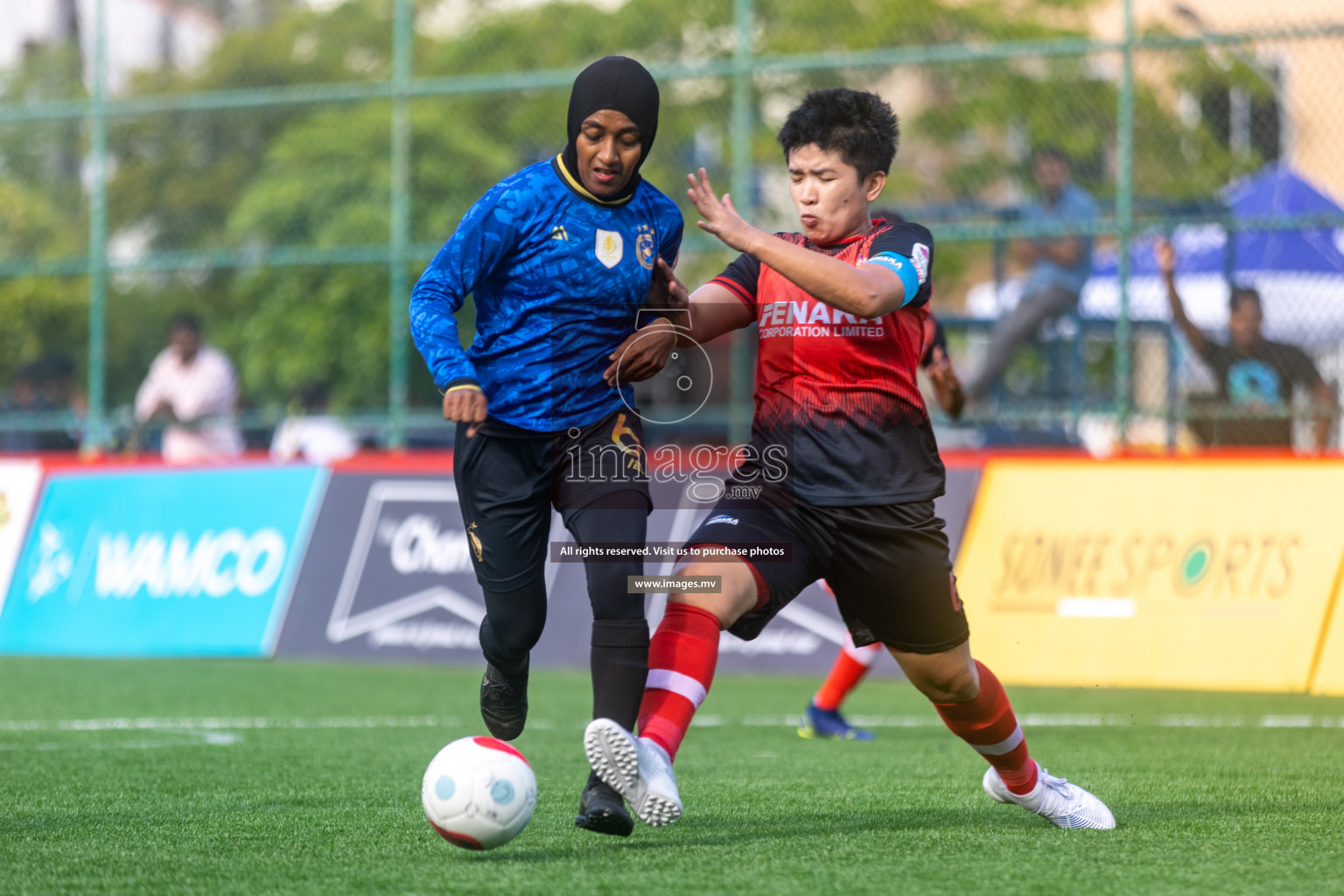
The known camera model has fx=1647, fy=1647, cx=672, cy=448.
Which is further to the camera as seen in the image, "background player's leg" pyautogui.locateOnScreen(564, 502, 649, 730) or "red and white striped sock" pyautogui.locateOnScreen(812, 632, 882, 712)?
"red and white striped sock" pyautogui.locateOnScreen(812, 632, 882, 712)

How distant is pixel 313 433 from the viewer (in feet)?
42.1

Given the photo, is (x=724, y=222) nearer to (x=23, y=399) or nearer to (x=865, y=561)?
(x=865, y=561)

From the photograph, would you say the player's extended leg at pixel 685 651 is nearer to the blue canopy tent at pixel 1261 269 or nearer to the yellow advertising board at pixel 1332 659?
the yellow advertising board at pixel 1332 659

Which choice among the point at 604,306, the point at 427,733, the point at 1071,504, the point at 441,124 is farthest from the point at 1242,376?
the point at 441,124

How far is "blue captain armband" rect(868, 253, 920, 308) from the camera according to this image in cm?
408

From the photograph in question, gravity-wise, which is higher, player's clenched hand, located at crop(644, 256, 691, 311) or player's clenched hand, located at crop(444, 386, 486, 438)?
player's clenched hand, located at crop(644, 256, 691, 311)

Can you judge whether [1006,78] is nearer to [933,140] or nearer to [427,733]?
[933,140]

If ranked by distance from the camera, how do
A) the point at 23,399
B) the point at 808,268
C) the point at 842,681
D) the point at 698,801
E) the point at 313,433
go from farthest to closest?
the point at 23,399 → the point at 313,433 → the point at 842,681 → the point at 698,801 → the point at 808,268

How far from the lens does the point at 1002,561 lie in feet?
30.0

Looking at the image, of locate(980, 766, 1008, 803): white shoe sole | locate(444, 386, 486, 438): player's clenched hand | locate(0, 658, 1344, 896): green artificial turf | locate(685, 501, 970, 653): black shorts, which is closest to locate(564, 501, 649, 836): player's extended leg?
locate(0, 658, 1344, 896): green artificial turf

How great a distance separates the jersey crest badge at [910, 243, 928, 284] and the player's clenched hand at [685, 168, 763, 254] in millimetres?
462

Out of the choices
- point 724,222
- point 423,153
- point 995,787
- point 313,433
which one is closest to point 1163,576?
point 995,787

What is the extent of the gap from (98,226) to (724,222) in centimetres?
976

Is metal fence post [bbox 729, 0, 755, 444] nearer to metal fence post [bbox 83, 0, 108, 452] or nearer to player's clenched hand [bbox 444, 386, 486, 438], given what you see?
metal fence post [bbox 83, 0, 108, 452]
